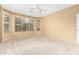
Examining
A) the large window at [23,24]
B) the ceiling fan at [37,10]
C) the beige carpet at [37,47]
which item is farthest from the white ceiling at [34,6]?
the beige carpet at [37,47]

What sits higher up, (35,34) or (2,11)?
(2,11)

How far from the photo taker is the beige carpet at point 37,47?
2457mm

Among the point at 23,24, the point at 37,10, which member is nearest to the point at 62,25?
the point at 37,10

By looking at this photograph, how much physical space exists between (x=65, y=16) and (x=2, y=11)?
116 cm

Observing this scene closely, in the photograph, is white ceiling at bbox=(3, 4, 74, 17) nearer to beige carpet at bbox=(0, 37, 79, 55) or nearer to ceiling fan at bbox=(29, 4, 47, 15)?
ceiling fan at bbox=(29, 4, 47, 15)

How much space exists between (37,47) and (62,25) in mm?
621

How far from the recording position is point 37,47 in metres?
2.49

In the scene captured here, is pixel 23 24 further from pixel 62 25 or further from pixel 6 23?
pixel 62 25

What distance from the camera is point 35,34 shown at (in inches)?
101
